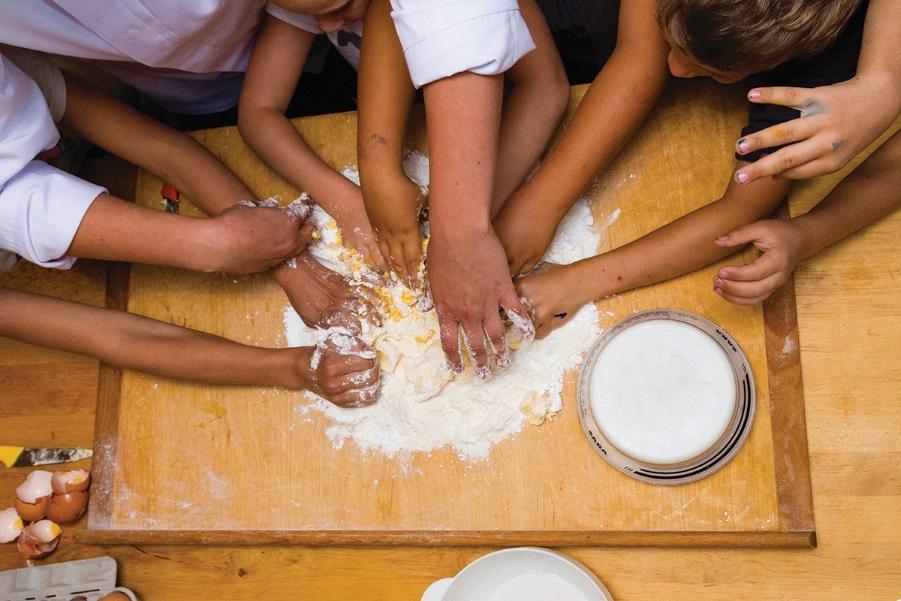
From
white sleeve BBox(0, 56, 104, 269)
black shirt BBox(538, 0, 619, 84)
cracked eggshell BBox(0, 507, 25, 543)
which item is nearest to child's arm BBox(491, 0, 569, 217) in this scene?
black shirt BBox(538, 0, 619, 84)

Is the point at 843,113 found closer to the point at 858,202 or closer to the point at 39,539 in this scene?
the point at 858,202

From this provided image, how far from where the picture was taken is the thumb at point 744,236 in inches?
29.8

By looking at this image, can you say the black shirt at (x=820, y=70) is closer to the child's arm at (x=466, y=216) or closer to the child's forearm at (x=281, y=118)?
the child's arm at (x=466, y=216)

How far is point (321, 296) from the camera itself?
0.88 m

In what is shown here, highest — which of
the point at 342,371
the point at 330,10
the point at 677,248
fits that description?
the point at 330,10

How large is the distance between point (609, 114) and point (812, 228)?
24 centimetres

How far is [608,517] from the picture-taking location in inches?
30.9

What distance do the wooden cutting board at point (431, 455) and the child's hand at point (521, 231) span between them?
0.26ft

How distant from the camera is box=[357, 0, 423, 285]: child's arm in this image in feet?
2.55

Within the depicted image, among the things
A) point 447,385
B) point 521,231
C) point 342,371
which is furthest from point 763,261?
point 342,371

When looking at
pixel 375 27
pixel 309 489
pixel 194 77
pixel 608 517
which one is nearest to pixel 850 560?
pixel 608 517

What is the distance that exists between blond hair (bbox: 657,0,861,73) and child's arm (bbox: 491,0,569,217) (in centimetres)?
19

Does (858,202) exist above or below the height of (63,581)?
above

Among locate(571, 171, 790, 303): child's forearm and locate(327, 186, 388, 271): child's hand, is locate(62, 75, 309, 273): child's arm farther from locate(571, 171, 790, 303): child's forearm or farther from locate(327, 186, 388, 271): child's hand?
locate(571, 171, 790, 303): child's forearm
